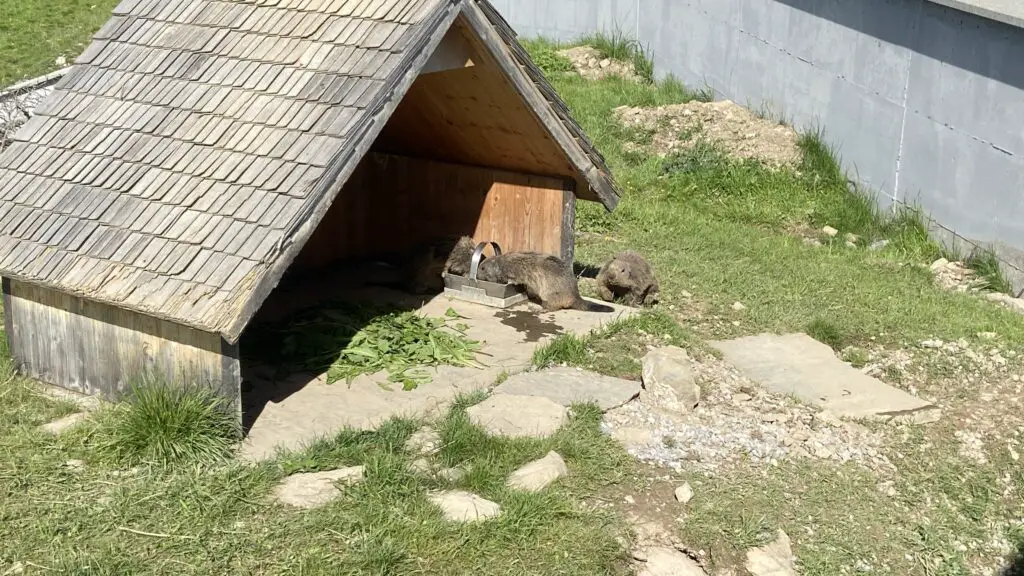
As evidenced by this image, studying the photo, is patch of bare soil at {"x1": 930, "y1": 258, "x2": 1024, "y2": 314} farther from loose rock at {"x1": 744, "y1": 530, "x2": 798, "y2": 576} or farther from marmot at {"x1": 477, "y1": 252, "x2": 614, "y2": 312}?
loose rock at {"x1": 744, "y1": 530, "x2": 798, "y2": 576}

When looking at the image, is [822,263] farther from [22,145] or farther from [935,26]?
[22,145]

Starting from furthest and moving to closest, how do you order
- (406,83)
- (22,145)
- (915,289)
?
(915,289) < (22,145) < (406,83)

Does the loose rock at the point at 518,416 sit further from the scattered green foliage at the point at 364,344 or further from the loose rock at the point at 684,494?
the loose rock at the point at 684,494

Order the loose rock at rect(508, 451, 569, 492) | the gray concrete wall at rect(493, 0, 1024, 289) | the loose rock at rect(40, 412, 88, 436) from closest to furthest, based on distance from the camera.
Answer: the loose rock at rect(508, 451, 569, 492) < the loose rock at rect(40, 412, 88, 436) < the gray concrete wall at rect(493, 0, 1024, 289)

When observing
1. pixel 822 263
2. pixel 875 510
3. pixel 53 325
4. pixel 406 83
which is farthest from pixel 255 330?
pixel 822 263

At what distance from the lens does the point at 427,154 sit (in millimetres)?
11188

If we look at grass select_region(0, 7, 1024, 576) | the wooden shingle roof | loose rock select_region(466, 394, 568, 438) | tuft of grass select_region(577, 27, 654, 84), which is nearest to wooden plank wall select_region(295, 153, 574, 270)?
grass select_region(0, 7, 1024, 576)

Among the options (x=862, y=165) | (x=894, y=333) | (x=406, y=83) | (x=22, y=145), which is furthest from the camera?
(x=862, y=165)

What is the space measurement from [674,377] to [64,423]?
412cm

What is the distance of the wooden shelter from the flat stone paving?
1.83 feet

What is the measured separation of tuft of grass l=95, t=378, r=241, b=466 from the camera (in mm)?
6973

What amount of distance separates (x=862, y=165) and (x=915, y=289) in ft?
9.05

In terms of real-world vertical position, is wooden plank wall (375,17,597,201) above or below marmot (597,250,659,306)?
above

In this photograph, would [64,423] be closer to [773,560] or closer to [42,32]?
[773,560]
